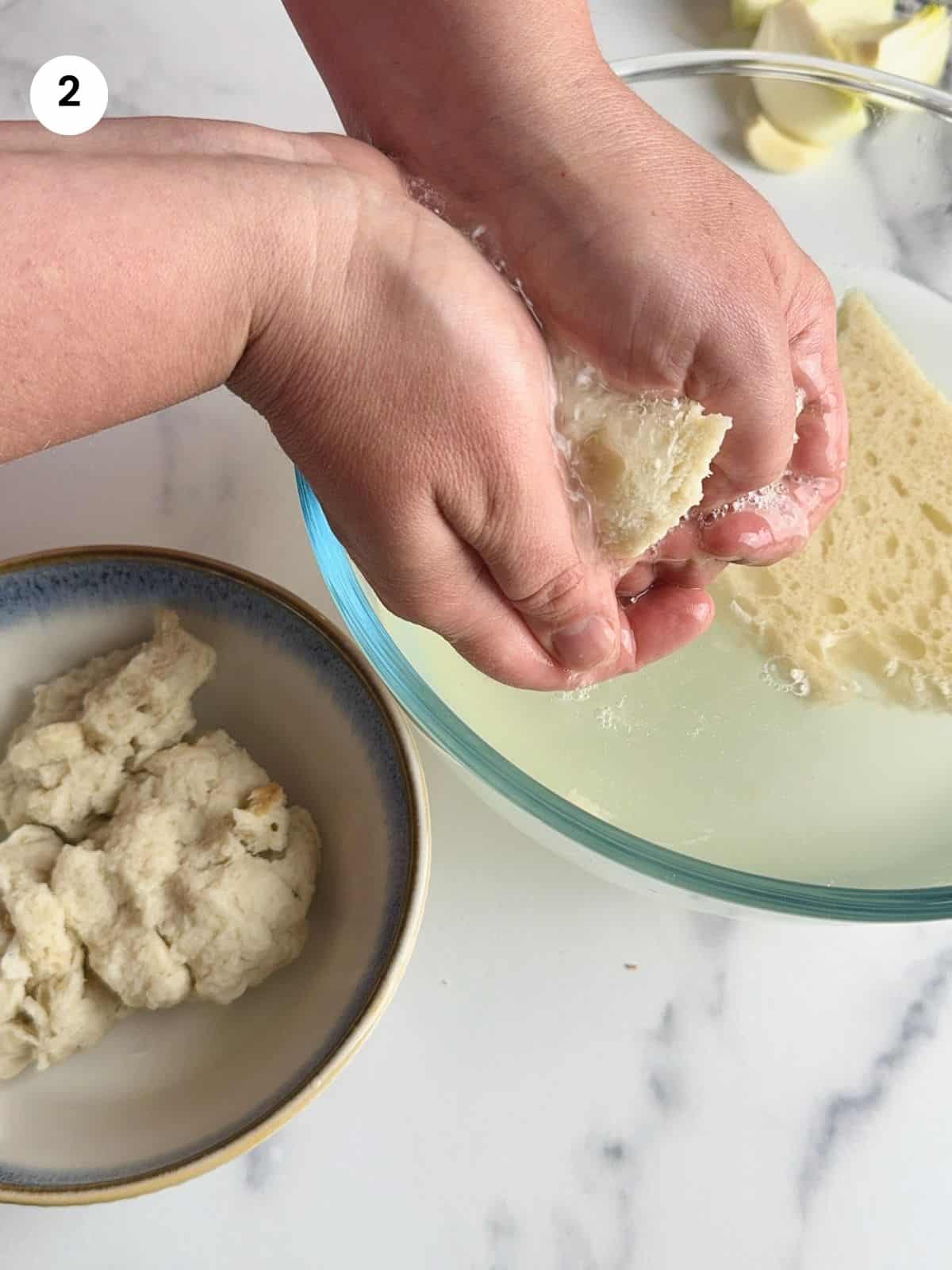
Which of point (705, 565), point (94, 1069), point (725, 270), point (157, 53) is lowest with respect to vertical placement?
point (94, 1069)

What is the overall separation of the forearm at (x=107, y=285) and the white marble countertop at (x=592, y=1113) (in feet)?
1.18

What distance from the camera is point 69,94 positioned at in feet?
2.43

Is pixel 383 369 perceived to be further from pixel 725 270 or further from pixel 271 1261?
pixel 271 1261

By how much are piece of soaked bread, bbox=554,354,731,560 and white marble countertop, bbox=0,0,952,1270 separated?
0.25 m

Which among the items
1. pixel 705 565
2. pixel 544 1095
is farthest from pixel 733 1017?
pixel 705 565

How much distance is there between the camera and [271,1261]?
2.17ft

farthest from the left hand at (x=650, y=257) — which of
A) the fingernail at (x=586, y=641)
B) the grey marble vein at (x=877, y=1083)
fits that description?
the grey marble vein at (x=877, y=1083)

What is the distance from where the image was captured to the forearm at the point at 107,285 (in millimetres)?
448

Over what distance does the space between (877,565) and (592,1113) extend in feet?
1.40

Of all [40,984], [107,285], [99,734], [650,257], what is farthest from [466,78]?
[40,984]

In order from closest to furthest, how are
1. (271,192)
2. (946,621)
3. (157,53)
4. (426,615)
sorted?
1. (271,192)
2. (426,615)
3. (946,621)
4. (157,53)

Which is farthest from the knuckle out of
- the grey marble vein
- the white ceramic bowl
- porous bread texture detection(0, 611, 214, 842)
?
the grey marble vein

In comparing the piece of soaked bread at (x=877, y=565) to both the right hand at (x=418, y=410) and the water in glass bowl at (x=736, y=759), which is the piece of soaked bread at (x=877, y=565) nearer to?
the water in glass bowl at (x=736, y=759)

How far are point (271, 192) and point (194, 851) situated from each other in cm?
37
